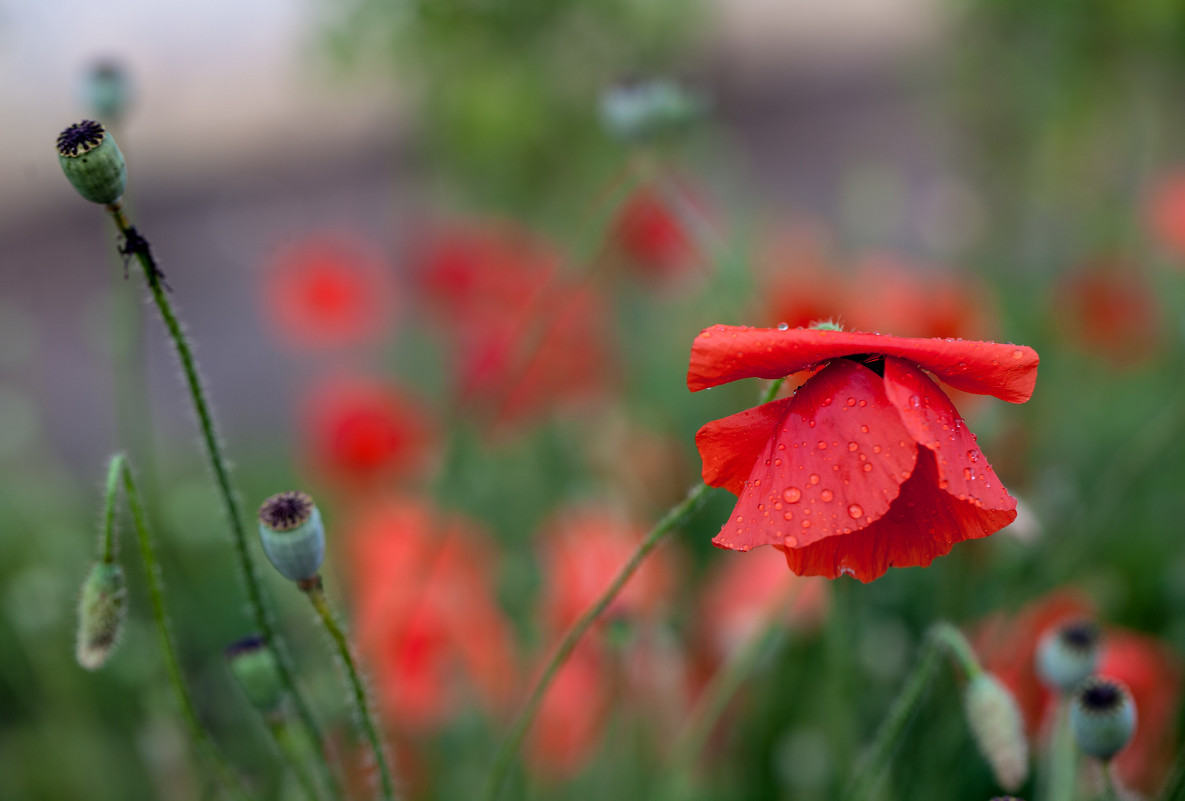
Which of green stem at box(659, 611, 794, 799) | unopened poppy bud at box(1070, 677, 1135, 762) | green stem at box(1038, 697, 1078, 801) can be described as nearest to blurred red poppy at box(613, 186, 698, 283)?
green stem at box(659, 611, 794, 799)

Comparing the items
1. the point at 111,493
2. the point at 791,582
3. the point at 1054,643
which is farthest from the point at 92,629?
the point at 1054,643

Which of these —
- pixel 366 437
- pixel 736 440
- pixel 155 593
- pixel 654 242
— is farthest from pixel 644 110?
pixel 654 242

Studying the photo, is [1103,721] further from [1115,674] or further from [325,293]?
[325,293]

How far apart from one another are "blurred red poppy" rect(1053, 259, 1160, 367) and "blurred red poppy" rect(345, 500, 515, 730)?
4.86 feet

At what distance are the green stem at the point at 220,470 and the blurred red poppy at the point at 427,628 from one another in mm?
486

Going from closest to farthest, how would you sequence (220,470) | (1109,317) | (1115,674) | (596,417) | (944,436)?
(944,436) → (220,470) → (1115,674) → (596,417) → (1109,317)

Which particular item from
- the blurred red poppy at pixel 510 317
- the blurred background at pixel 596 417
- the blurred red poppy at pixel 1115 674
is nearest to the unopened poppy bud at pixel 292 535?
the blurred background at pixel 596 417

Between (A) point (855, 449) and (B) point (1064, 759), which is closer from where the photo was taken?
(A) point (855, 449)

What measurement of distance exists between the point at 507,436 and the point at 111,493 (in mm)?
1515

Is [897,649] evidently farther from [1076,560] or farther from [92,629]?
[92,629]

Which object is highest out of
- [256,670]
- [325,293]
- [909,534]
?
[325,293]

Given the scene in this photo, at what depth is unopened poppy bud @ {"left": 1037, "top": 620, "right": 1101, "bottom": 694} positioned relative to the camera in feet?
2.82

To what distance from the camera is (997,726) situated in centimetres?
79

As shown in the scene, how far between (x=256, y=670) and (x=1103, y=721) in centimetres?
58
